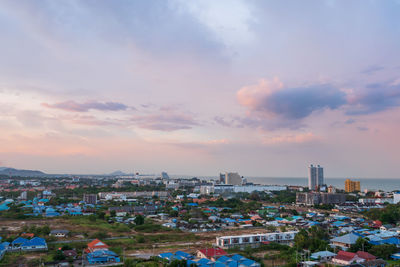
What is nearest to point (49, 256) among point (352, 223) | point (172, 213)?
point (172, 213)

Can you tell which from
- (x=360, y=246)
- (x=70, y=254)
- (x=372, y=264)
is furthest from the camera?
(x=360, y=246)

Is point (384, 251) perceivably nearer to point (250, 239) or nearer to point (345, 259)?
point (345, 259)

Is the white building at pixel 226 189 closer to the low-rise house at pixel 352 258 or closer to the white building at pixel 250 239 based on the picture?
the white building at pixel 250 239

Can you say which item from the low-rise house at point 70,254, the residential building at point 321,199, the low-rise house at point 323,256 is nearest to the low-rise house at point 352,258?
Answer: the low-rise house at point 323,256

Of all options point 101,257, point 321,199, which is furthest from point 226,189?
point 101,257

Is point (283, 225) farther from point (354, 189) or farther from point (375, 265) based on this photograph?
point (354, 189)
